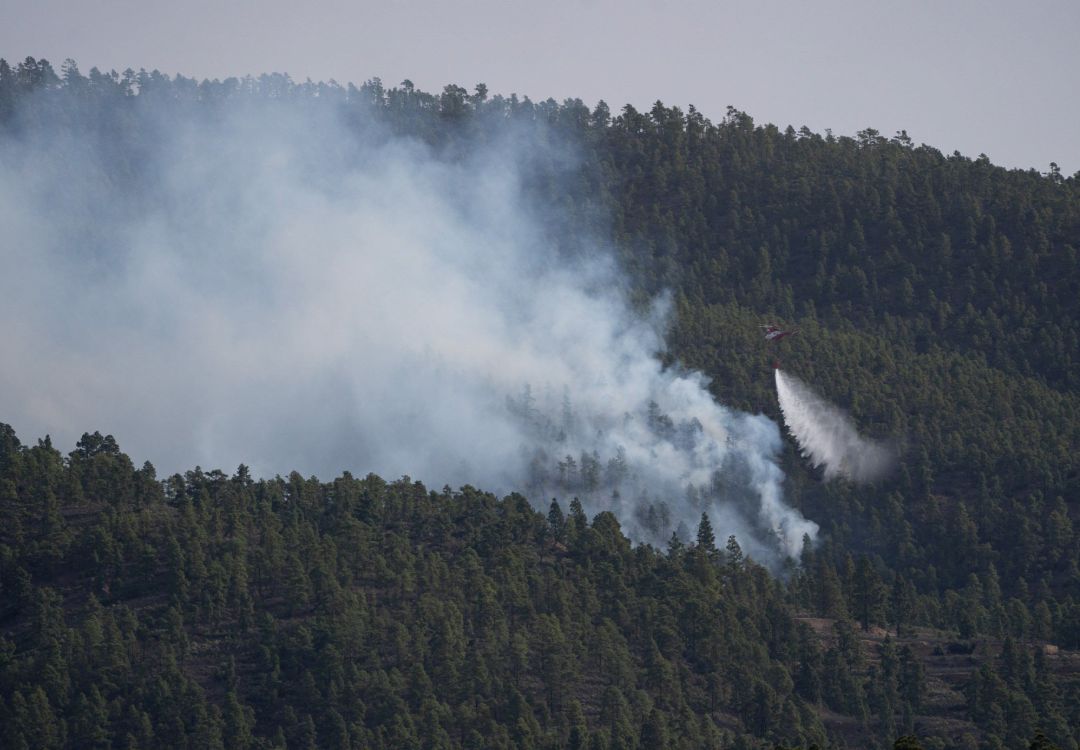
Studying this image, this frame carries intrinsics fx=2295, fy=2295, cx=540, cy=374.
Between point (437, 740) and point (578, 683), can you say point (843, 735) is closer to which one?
point (578, 683)

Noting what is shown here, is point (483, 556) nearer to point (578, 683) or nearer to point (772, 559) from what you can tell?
point (578, 683)

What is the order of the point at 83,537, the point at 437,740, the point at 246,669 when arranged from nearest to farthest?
the point at 437,740 < the point at 246,669 < the point at 83,537

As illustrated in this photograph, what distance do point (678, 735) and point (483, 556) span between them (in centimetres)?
2714

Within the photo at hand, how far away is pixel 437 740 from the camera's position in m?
140

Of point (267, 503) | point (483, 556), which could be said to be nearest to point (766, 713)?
point (483, 556)

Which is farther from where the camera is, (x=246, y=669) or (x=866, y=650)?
(x=866, y=650)

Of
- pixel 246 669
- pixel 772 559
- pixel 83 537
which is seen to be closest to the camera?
pixel 246 669

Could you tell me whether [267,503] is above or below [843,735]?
above

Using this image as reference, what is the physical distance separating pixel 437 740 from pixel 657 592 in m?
27.1

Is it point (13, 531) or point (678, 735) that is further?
point (13, 531)

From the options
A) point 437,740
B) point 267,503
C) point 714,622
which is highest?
point 267,503

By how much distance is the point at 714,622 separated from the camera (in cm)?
15775

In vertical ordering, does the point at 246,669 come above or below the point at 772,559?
below

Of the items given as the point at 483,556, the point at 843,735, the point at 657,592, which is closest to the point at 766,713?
the point at 843,735
